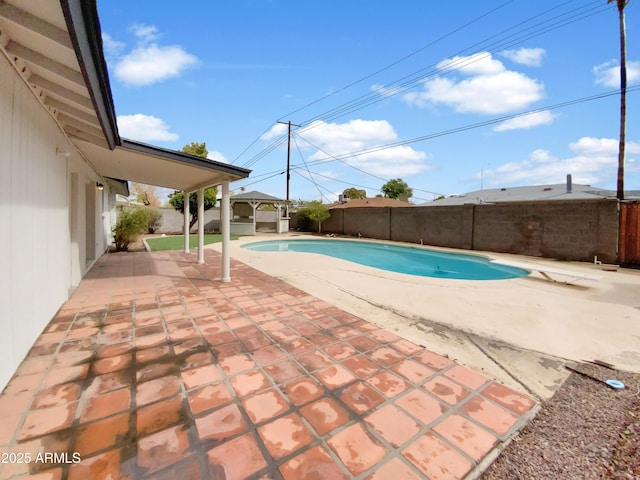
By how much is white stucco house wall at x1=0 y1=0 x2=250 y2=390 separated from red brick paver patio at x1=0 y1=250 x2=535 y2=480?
1.83 feet

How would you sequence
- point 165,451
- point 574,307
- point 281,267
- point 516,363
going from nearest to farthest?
point 165,451 → point 516,363 → point 574,307 → point 281,267

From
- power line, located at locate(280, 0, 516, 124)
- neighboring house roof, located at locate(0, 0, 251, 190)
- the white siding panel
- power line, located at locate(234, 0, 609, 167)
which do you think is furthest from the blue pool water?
power line, located at locate(280, 0, 516, 124)

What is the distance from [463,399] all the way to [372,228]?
54.7 ft

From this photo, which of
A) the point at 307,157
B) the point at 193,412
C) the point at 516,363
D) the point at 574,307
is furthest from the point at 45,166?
the point at 307,157

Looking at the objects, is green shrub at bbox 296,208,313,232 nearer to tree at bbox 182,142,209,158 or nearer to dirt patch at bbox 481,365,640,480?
tree at bbox 182,142,209,158

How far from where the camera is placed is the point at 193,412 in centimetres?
226

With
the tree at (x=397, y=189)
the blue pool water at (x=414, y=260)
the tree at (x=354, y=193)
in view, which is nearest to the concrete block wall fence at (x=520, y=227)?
the blue pool water at (x=414, y=260)

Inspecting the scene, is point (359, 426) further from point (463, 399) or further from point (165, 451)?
point (165, 451)

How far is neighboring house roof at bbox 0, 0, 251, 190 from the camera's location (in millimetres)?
1878

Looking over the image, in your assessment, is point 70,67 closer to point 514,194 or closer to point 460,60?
point 460,60

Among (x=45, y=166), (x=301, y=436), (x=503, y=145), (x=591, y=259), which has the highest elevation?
(x=503, y=145)

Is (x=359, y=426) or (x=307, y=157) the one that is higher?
(x=307, y=157)

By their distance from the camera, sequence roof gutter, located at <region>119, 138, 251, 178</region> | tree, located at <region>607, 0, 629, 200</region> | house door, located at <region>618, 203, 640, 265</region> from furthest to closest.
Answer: tree, located at <region>607, 0, 629, 200</region>
house door, located at <region>618, 203, 640, 265</region>
roof gutter, located at <region>119, 138, 251, 178</region>

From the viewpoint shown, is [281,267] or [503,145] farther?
[503,145]
